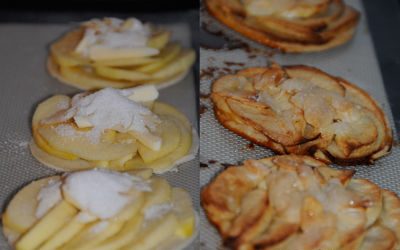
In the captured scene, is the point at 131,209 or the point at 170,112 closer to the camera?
the point at 131,209

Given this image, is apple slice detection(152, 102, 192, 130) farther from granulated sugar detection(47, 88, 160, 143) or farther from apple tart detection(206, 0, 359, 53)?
apple tart detection(206, 0, 359, 53)

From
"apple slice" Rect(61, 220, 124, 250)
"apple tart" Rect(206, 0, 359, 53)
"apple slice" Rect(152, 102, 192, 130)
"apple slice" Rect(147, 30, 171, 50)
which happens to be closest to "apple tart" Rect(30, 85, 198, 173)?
"apple slice" Rect(152, 102, 192, 130)

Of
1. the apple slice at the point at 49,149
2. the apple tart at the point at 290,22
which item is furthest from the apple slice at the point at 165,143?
the apple tart at the point at 290,22

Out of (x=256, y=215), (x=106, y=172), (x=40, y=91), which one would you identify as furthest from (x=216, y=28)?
(x=256, y=215)

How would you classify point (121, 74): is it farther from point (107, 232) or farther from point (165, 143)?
point (107, 232)

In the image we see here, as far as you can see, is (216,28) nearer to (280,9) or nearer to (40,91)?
(280,9)

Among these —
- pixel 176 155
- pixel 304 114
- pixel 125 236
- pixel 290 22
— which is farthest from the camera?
pixel 290 22

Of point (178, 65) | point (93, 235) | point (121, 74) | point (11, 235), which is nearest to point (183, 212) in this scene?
point (93, 235)
